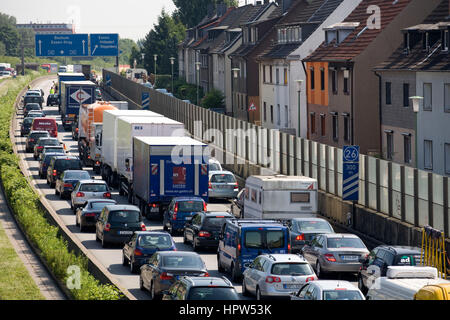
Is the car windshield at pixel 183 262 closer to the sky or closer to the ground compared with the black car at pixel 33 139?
closer to the ground

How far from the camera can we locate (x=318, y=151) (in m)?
46.3

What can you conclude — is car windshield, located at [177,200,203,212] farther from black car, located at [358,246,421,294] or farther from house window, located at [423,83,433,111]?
house window, located at [423,83,433,111]

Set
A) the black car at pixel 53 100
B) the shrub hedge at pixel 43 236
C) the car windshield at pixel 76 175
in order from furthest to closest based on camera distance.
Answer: the black car at pixel 53 100, the car windshield at pixel 76 175, the shrub hedge at pixel 43 236

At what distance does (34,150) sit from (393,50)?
978 inches

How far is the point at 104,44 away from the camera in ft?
416

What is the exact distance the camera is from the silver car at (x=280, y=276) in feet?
83.1

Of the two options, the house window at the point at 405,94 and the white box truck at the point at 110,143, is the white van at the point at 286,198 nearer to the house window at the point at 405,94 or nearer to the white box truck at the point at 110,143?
the white box truck at the point at 110,143

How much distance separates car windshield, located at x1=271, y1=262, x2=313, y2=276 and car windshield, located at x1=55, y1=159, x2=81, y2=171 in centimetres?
3093

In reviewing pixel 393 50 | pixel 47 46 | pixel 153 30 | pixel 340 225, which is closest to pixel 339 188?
pixel 340 225

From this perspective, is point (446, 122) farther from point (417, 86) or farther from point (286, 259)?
point (286, 259)

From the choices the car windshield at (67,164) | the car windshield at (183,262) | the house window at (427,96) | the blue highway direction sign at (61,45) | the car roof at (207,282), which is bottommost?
the car windshield at (183,262)

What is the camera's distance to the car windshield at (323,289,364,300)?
20828mm

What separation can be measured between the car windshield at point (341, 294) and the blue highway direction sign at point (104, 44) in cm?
10634

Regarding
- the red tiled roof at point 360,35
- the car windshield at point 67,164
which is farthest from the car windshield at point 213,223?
the red tiled roof at point 360,35
